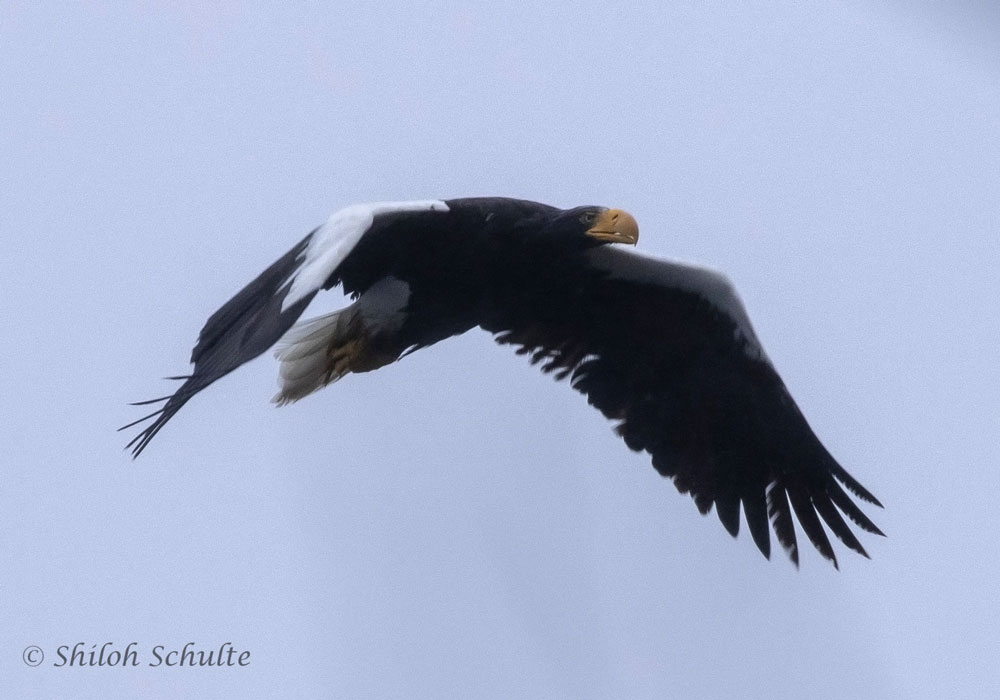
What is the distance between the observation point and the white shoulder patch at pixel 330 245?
5.59 meters

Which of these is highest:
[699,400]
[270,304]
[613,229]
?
[613,229]

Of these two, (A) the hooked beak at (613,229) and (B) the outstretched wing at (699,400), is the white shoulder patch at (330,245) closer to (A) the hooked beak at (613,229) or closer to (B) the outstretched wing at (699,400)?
(A) the hooked beak at (613,229)

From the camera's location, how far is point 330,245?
584 centimetres

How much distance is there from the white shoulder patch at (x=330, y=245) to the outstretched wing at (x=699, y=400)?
165cm

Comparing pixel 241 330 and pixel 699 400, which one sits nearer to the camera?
pixel 241 330

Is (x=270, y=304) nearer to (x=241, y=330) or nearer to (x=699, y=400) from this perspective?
(x=241, y=330)

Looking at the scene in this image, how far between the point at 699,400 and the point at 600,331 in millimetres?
610

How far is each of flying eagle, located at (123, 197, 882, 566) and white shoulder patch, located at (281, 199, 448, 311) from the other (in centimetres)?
2

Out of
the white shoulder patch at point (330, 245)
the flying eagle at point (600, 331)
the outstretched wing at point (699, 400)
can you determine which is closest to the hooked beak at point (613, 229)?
the flying eagle at point (600, 331)

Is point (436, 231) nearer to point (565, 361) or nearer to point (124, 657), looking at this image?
point (565, 361)

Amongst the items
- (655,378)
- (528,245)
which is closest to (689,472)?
(655,378)

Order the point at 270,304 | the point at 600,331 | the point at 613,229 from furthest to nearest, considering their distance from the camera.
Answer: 1. the point at 600,331
2. the point at 613,229
3. the point at 270,304

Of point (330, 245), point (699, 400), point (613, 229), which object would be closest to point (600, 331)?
point (699, 400)

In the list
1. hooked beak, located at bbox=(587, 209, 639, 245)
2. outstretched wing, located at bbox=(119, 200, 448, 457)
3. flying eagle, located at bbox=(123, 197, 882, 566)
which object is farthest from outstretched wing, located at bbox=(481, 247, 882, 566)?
outstretched wing, located at bbox=(119, 200, 448, 457)
